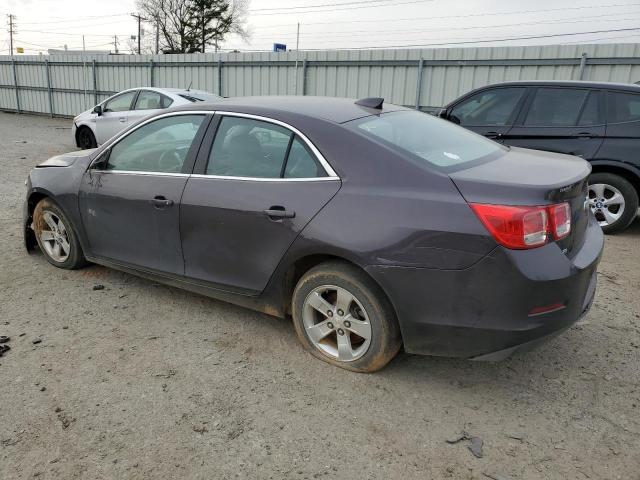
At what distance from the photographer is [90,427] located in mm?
2490

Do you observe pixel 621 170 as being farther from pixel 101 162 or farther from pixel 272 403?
pixel 101 162

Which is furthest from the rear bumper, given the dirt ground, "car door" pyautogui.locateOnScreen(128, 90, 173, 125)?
"car door" pyautogui.locateOnScreen(128, 90, 173, 125)

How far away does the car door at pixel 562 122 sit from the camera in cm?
581

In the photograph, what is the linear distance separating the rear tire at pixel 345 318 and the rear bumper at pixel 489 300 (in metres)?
0.11

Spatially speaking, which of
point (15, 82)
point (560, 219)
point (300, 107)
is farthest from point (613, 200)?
point (15, 82)

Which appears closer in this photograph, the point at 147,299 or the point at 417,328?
the point at 417,328

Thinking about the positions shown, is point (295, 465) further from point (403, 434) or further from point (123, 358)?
point (123, 358)

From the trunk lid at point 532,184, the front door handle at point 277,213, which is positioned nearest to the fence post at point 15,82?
the front door handle at point 277,213

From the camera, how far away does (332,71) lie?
1420 cm

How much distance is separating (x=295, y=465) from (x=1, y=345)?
2.19 m

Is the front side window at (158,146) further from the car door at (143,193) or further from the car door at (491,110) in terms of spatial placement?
the car door at (491,110)

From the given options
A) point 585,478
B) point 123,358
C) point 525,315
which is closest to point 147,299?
point 123,358

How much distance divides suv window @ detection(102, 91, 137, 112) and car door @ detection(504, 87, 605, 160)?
8.55 meters

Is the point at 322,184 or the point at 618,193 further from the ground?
the point at 322,184
